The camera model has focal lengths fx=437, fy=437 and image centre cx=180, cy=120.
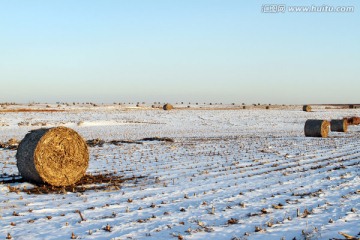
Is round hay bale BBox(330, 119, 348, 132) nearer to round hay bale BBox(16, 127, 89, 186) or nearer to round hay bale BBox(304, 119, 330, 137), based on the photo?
round hay bale BBox(304, 119, 330, 137)

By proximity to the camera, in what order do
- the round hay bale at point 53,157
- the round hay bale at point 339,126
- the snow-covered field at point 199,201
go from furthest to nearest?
the round hay bale at point 339,126, the round hay bale at point 53,157, the snow-covered field at point 199,201

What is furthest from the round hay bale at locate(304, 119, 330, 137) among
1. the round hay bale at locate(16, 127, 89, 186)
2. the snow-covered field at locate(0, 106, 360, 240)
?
the round hay bale at locate(16, 127, 89, 186)

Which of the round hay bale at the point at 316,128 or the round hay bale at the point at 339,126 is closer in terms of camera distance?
the round hay bale at the point at 316,128

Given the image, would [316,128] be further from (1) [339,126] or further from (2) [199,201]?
(2) [199,201]

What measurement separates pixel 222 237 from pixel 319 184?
5.73 metres

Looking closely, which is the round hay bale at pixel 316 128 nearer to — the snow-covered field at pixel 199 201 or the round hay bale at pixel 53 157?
the snow-covered field at pixel 199 201

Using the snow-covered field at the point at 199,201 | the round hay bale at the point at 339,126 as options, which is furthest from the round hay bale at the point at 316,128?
the snow-covered field at the point at 199,201

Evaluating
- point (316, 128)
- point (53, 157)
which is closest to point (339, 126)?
point (316, 128)

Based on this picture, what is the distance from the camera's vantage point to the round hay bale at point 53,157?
41.0ft

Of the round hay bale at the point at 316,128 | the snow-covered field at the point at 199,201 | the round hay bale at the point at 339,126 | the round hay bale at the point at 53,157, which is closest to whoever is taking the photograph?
the snow-covered field at the point at 199,201

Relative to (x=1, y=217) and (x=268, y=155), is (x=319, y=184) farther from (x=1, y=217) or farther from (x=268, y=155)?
(x=1, y=217)

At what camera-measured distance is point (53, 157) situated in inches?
506

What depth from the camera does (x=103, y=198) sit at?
1068 cm

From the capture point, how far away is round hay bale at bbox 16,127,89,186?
41.0 ft
